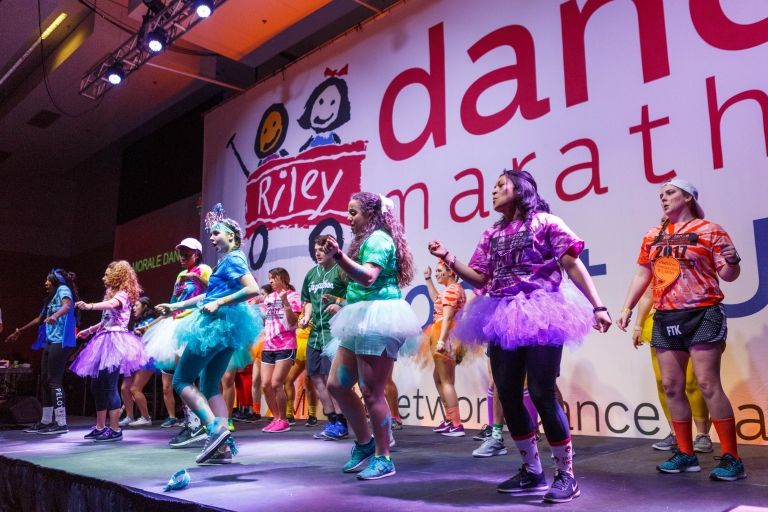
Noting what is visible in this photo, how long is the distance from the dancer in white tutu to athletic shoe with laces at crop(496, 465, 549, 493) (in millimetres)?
672

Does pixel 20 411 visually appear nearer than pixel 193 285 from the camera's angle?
No

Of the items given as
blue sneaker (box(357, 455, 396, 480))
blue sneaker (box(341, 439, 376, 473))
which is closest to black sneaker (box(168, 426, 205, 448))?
blue sneaker (box(341, 439, 376, 473))

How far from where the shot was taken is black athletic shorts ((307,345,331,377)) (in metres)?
5.13

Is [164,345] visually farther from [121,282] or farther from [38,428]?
[38,428]

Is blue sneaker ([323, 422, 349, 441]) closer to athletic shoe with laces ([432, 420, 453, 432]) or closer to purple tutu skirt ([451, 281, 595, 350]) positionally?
athletic shoe with laces ([432, 420, 453, 432])

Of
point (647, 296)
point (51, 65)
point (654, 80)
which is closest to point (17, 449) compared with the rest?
point (647, 296)

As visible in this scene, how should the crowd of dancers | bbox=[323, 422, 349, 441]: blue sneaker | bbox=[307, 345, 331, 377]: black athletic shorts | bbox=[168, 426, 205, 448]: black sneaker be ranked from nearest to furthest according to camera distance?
the crowd of dancers → bbox=[168, 426, 205, 448]: black sneaker → bbox=[323, 422, 349, 441]: blue sneaker → bbox=[307, 345, 331, 377]: black athletic shorts

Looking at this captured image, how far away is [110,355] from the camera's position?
5.00 meters

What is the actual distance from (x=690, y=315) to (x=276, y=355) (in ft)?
13.0

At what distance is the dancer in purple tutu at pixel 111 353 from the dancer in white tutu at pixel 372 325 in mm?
2784

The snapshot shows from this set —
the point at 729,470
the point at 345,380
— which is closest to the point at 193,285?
the point at 345,380

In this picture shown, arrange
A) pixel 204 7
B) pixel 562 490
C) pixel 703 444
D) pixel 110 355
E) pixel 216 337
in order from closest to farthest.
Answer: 1. pixel 562 490
2. pixel 216 337
3. pixel 703 444
4. pixel 110 355
5. pixel 204 7

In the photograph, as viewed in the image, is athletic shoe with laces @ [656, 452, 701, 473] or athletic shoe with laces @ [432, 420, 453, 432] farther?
athletic shoe with laces @ [432, 420, 453, 432]

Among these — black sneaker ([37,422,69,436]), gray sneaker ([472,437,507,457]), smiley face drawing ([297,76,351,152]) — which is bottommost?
black sneaker ([37,422,69,436])
